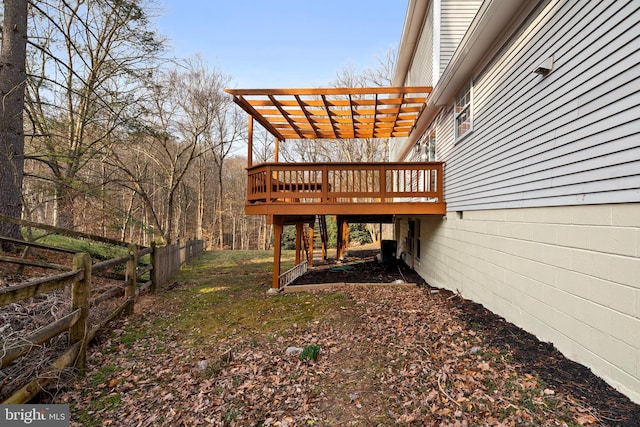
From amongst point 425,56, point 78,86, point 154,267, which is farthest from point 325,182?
point 78,86

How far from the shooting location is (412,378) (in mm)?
3164

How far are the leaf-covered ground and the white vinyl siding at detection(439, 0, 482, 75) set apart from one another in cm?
583

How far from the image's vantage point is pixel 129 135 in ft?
31.1

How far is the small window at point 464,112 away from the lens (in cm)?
595

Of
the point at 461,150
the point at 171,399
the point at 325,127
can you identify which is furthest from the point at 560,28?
the point at 325,127

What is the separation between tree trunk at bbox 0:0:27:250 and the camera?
6.04m

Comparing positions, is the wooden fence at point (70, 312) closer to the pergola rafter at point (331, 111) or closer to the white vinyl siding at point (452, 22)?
the pergola rafter at point (331, 111)

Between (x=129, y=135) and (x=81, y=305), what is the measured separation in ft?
24.6

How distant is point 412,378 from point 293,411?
123 centimetres

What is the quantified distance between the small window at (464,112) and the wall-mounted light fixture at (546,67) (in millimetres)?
2241

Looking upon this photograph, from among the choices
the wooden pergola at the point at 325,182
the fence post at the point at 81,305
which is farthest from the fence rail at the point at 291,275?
the fence post at the point at 81,305

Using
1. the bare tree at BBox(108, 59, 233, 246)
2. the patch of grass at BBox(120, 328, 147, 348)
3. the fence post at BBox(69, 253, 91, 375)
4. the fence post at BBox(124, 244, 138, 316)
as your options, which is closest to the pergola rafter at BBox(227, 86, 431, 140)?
the fence post at BBox(124, 244, 138, 316)

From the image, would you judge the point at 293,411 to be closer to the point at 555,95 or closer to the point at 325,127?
→ the point at 555,95

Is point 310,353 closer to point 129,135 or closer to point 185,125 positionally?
point 129,135
